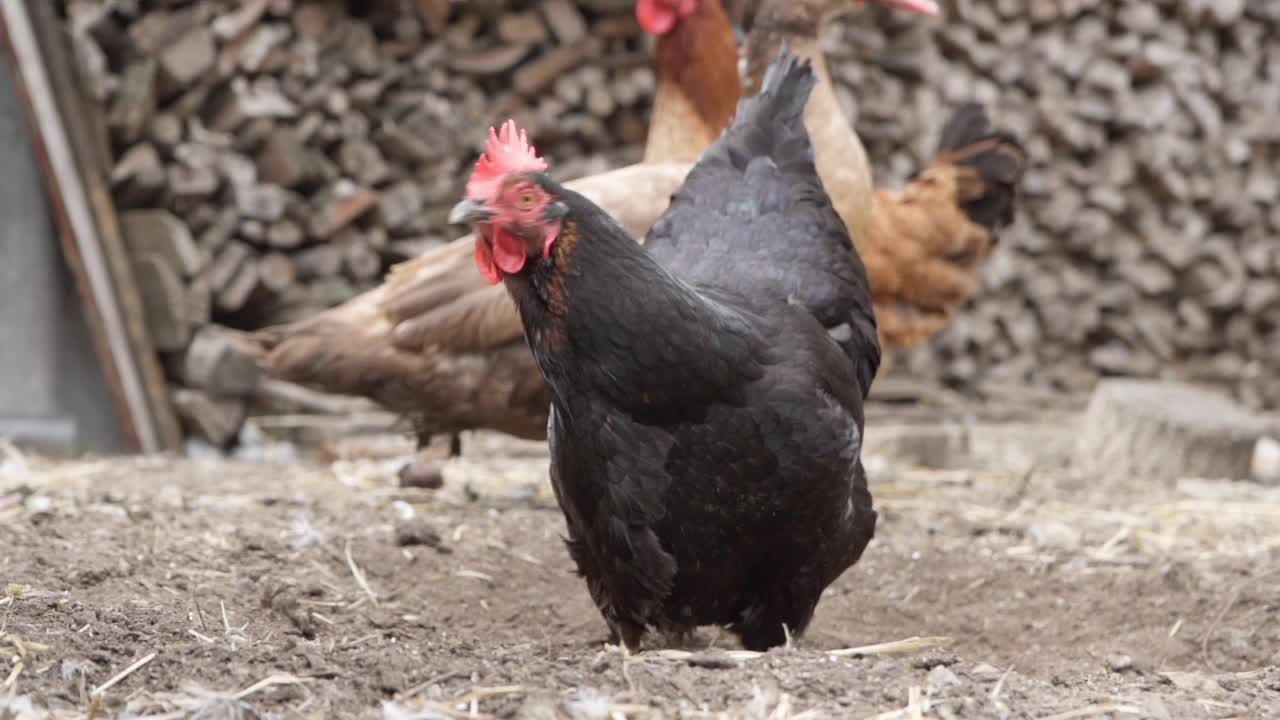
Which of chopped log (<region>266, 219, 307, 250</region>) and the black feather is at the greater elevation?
chopped log (<region>266, 219, 307, 250</region>)

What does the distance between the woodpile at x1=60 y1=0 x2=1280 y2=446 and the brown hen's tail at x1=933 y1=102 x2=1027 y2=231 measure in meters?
1.70

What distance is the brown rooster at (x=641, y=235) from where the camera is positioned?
149 inches

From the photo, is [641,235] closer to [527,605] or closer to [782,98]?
[782,98]

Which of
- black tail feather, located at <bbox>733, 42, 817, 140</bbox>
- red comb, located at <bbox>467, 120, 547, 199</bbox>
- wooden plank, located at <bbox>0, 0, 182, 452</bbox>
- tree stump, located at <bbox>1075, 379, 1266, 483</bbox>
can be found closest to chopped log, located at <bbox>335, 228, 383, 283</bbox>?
wooden plank, located at <bbox>0, 0, 182, 452</bbox>

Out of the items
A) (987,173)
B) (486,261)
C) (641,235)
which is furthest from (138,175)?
(486,261)

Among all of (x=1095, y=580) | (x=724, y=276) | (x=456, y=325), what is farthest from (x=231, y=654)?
(x=1095, y=580)

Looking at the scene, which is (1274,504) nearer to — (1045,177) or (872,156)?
(872,156)

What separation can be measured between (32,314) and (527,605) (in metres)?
3.21

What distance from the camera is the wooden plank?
5129mm

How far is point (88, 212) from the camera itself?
5.29 metres

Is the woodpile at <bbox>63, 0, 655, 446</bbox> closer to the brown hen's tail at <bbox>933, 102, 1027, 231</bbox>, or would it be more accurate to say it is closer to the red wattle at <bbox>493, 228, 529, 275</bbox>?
the brown hen's tail at <bbox>933, 102, 1027, 231</bbox>

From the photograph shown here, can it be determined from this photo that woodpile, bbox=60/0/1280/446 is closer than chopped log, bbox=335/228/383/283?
→ Yes

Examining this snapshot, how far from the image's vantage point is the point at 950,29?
702 cm

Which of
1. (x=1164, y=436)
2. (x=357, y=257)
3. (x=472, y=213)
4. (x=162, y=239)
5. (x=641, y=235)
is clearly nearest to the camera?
(x=472, y=213)
